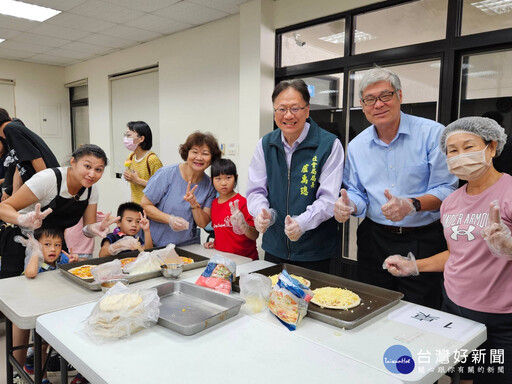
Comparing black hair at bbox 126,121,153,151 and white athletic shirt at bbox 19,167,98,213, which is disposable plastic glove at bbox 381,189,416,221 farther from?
black hair at bbox 126,121,153,151

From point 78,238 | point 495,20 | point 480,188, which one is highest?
point 495,20

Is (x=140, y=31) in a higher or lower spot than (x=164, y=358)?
higher

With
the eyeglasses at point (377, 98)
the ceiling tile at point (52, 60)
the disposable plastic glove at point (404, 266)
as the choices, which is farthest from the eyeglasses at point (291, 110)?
the ceiling tile at point (52, 60)

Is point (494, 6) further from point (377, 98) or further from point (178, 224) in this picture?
point (178, 224)

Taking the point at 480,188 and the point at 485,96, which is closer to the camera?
the point at 480,188

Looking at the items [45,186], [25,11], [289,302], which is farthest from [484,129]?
[25,11]

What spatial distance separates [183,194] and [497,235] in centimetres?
169

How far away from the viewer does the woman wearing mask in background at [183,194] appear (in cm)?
229

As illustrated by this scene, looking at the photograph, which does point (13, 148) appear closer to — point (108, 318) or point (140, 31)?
point (108, 318)

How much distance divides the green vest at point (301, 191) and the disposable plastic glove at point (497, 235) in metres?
0.76

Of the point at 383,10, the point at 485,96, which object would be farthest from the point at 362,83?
the point at 383,10

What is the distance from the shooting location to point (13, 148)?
256cm

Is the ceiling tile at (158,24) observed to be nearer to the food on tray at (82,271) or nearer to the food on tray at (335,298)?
the food on tray at (82,271)

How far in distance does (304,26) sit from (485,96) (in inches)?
75.2
